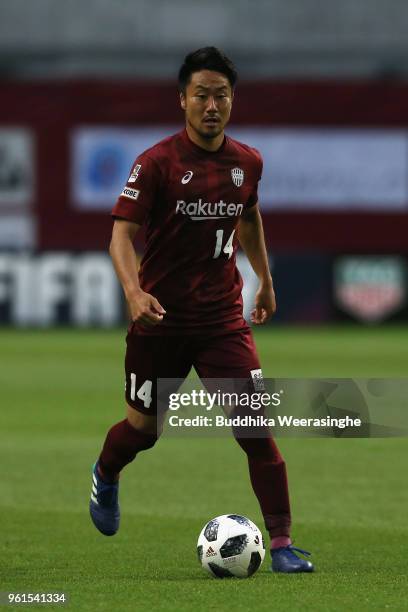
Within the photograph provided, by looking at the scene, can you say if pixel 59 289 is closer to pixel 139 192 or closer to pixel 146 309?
pixel 139 192

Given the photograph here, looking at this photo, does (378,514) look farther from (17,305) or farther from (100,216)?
(100,216)

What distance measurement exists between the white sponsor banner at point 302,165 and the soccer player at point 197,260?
22.6 meters

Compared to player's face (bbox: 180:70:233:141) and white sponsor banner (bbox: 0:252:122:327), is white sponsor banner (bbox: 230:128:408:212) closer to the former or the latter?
white sponsor banner (bbox: 0:252:122:327)

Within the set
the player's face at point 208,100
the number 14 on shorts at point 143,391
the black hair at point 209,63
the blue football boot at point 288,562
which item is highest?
the black hair at point 209,63

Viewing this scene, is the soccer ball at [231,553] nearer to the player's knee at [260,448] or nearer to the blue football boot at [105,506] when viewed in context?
the player's knee at [260,448]

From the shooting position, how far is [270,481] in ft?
21.9

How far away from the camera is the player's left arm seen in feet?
23.3

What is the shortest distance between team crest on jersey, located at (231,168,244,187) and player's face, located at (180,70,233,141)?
220 mm

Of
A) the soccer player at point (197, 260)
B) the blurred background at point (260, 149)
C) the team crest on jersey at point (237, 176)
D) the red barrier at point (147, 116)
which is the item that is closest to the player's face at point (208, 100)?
the soccer player at point (197, 260)

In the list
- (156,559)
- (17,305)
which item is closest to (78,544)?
(156,559)

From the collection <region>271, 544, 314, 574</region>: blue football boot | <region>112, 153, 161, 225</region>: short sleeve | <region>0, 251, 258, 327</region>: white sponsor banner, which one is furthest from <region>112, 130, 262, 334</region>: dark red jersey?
<region>0, 251, 258, 327</region>: white sponsor banner

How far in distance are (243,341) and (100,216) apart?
22935 mm

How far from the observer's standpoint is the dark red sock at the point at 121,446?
707 centimetres

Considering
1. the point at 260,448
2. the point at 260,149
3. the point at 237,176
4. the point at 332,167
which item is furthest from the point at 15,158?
the point at 260,448
